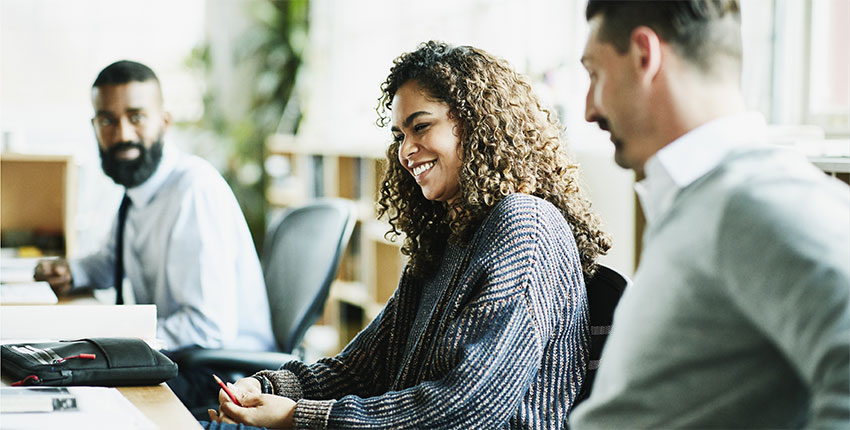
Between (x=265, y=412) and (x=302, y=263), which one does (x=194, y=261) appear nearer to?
(x=302, y=263)

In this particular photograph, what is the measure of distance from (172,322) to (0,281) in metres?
0.60

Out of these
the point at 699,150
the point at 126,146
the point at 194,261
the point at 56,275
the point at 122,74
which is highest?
the point at 122,74

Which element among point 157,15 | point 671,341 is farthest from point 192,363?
point 157,15

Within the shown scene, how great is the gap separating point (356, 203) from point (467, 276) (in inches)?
135

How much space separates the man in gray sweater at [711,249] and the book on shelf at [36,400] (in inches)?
28.4

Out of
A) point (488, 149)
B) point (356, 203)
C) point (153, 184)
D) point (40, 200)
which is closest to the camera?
point (488, 149)

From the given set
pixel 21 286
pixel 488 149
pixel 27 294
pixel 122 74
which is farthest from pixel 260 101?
pixel 488 149

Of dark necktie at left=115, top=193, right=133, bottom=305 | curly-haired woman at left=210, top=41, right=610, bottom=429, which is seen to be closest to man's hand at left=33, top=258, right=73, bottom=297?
dark necktie at left=115, top=193, right=133, bottom=305

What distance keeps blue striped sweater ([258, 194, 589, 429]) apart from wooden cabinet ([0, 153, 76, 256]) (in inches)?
88.2

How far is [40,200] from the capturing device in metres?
3.46

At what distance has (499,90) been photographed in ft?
5.50

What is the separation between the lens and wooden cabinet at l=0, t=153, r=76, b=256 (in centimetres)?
341

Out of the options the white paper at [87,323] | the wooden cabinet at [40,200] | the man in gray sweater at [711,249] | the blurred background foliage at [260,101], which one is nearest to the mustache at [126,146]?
the wooden cabinet at [40,200]

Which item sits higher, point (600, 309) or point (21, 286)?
point (600, 309)
